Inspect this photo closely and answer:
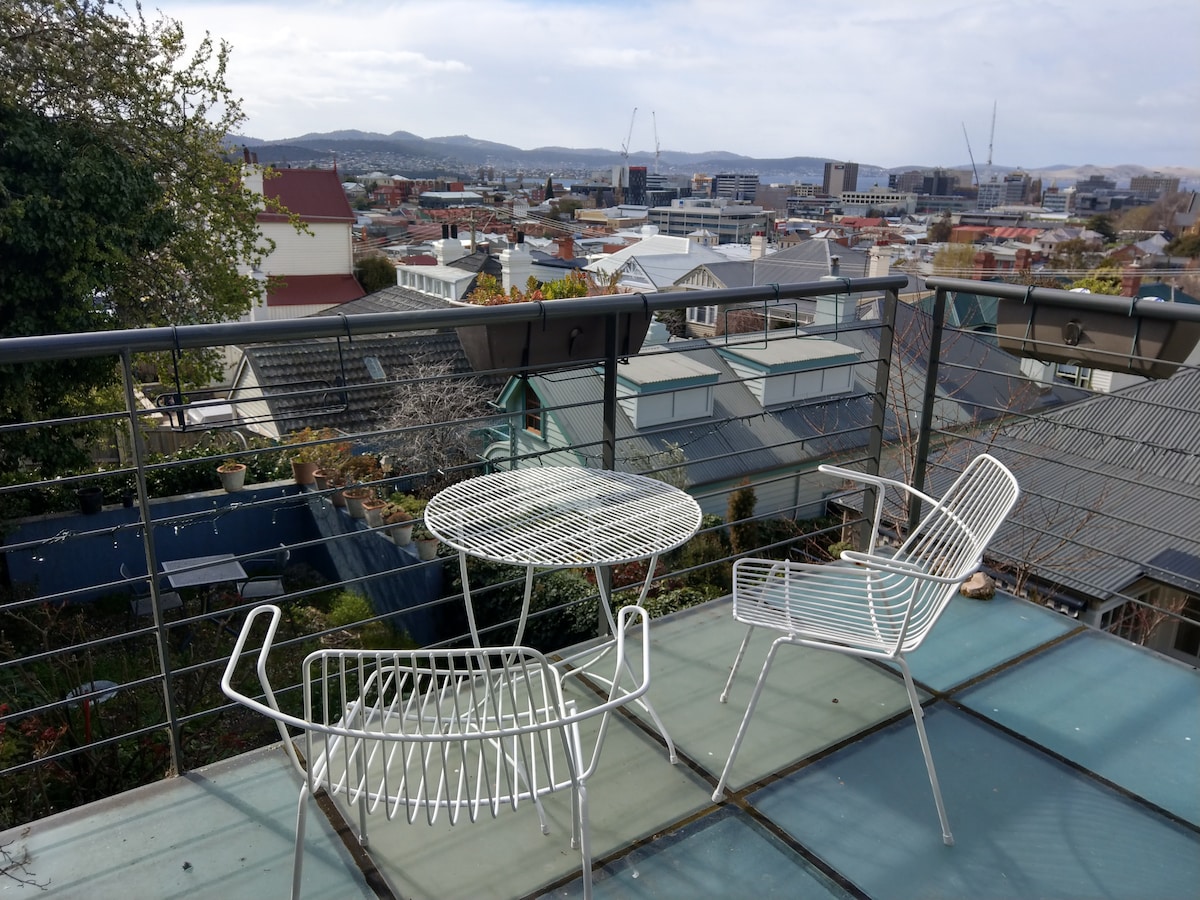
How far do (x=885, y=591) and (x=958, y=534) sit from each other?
10.1 inches

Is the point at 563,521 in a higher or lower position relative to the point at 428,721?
higher

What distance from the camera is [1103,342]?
8.01 feet

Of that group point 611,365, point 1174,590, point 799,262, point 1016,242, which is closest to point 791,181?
point 1016,242

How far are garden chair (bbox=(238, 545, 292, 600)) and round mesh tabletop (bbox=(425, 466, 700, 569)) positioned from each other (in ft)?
18.3

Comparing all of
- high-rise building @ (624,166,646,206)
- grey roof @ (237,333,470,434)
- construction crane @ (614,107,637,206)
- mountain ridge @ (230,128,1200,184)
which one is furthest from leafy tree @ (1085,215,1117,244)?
grey roof @ (237,333,470,434)

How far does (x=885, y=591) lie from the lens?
7.06 ft

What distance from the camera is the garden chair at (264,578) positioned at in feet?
26.6

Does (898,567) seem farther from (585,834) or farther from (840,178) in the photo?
(840,178)

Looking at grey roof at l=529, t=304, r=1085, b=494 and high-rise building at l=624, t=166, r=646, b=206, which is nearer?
grey roof at l=529, t=304, r=1085, b=494

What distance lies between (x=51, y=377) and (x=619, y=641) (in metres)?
10.1

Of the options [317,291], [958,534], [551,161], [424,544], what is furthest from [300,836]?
[551,161]

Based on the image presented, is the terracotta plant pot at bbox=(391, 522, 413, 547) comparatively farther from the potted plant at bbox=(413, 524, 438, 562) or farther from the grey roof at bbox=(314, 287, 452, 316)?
the grey roof at bbox=(314, 287, 452, 316)

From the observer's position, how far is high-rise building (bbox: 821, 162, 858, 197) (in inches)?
4828

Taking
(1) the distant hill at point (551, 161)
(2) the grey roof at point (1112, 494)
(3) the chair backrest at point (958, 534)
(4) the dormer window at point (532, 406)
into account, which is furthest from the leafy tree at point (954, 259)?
(1) the distant hill at point (551, 161)
